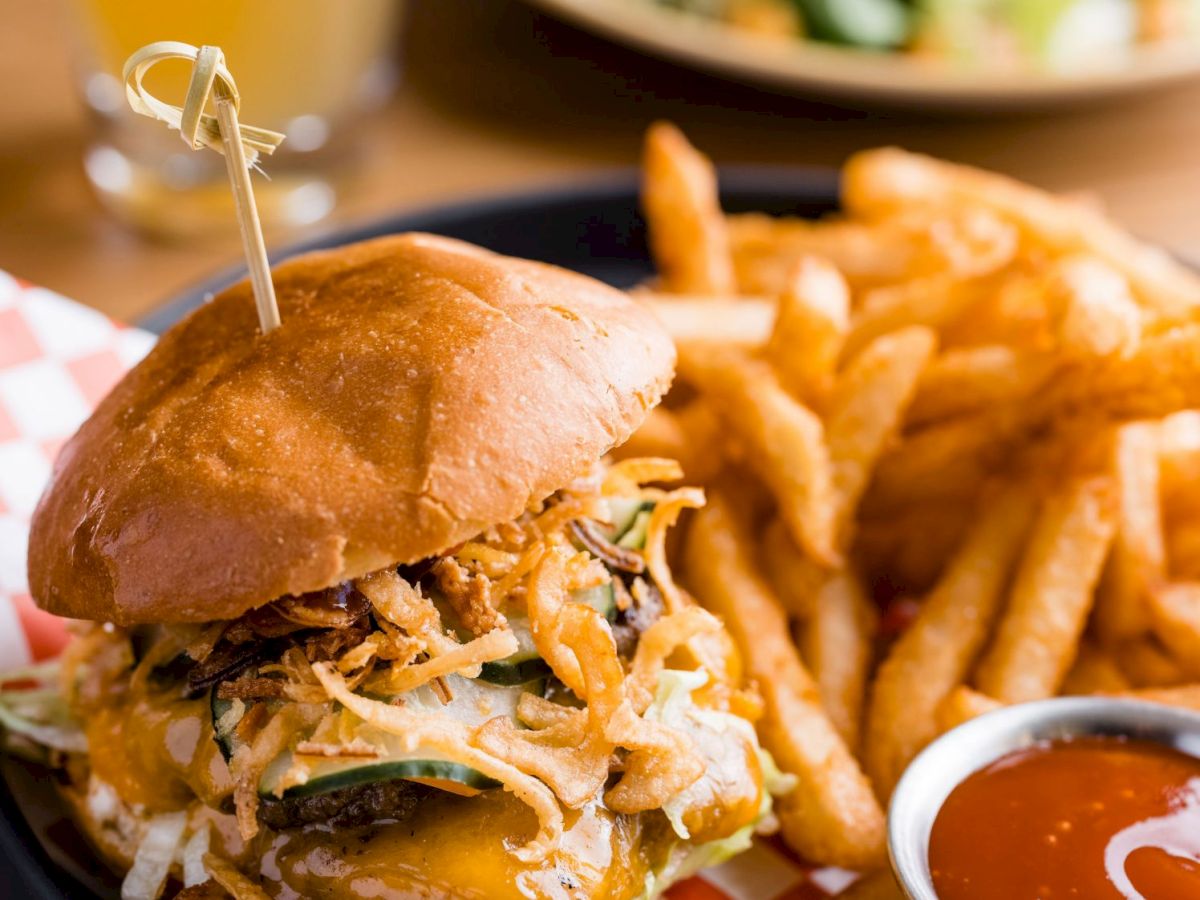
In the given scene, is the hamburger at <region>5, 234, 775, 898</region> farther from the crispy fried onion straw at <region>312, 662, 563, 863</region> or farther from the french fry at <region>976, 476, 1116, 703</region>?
the french fry at <region>976, 476, 1116, 703</region>

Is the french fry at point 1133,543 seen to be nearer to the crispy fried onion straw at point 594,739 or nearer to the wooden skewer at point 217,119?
the crispy fried onion straw at point 594,739

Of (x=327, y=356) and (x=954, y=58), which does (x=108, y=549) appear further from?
(x=954, y=58)

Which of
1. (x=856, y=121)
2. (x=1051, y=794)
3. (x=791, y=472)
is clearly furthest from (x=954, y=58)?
(x=1051, y=794)

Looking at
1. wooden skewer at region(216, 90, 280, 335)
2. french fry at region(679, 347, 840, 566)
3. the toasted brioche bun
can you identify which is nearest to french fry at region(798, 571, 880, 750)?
french fry at region(679, 347, 840, 566)

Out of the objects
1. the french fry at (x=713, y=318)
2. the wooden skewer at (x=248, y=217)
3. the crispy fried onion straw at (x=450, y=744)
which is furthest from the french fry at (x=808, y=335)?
the crispy fried onion straw at (x=450, y=744)

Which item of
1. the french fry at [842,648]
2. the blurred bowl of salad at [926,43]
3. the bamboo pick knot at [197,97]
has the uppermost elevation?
the bamboo pick knot at [197,97]

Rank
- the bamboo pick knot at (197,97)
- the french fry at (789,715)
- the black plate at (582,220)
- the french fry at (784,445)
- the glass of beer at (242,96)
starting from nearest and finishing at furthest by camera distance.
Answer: the bamboo pick knot at (197,97)
the french fry at (789,715)
the french fry at (784,445)
the black plate at (582,220)
the glass of beer at (242,96)
